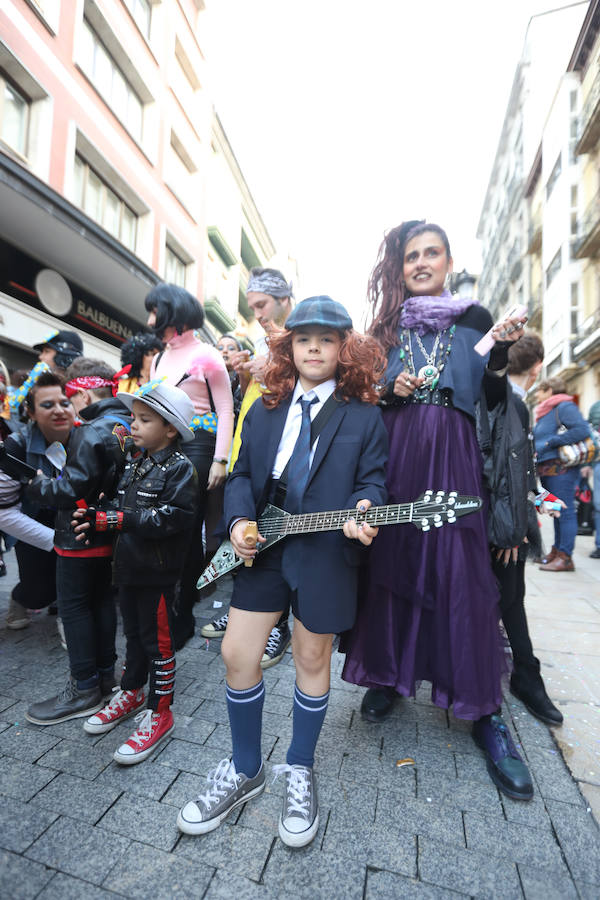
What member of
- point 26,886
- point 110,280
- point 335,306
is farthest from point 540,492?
point 110,280

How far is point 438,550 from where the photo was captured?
6.57ft

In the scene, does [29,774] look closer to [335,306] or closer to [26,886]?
[26,886]

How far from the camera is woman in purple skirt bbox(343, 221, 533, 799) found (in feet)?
6.32

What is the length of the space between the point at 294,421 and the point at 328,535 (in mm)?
498

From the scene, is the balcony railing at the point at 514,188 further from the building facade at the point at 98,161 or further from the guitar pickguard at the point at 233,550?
the guitar pickguard at the point at 233,550

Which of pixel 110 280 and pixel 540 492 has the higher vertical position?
pixel 110 280

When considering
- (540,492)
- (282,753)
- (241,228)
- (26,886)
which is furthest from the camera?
(241,228)

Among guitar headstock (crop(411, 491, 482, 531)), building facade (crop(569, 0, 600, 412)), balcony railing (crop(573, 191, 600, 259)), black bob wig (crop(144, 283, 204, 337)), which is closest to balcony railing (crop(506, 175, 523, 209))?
building facade (crop(569, 0, 600, 412))

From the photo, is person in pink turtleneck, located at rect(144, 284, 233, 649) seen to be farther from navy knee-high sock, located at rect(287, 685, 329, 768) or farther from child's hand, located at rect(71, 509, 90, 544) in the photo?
navy knee-high sock, located at rect(287, 685, 329, 768)

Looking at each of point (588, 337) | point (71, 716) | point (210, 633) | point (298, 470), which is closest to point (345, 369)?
point (298, 470)

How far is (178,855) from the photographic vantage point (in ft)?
4.83

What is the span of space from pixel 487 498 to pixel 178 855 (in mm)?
1771

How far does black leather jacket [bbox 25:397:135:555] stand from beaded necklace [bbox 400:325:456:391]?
57.3 inches

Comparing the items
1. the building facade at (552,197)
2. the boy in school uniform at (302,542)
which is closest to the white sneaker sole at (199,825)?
the boy in school uniform at (302,542)
